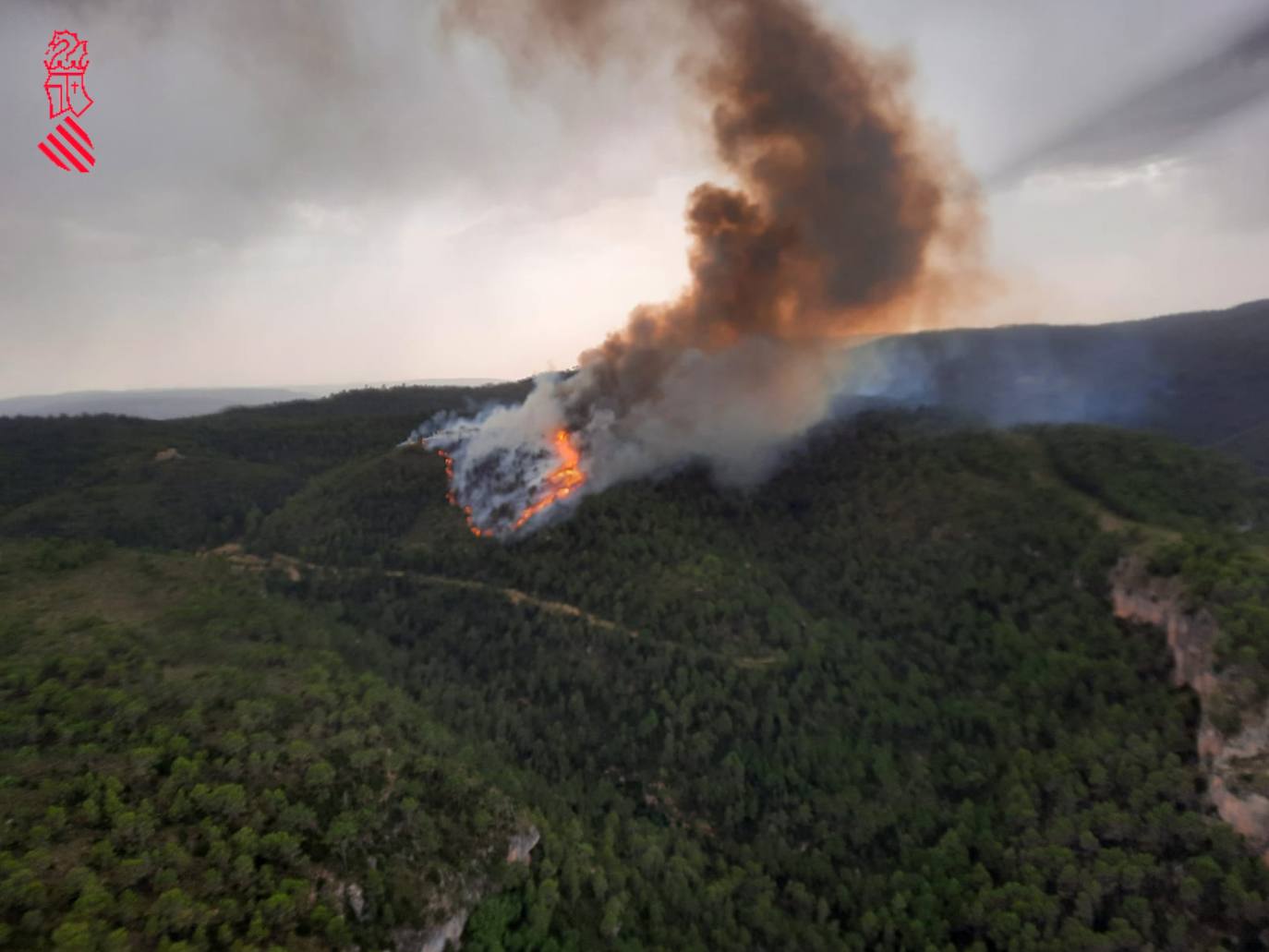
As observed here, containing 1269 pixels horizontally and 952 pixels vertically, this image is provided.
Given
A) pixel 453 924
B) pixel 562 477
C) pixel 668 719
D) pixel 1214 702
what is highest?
pixel 562 477

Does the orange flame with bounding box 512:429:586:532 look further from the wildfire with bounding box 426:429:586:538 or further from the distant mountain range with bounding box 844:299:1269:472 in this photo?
the distant mountain range with bounding box 844:299:1269:472

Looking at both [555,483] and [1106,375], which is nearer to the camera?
[555,483]

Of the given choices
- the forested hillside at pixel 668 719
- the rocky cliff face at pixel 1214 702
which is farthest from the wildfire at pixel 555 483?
the rocky cliff face at pixel 1214 702

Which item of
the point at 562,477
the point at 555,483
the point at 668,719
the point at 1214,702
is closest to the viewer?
the point at 1214,702

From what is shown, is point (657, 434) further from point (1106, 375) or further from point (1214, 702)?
point (1106, 375)

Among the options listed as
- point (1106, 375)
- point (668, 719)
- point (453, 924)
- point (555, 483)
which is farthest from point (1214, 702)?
point (1106, 375)

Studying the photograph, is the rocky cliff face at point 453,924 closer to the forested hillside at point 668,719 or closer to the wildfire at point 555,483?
the forested hillside at point 668,719

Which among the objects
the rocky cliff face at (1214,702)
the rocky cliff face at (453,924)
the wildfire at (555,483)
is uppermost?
the wildfire at (555,483)
